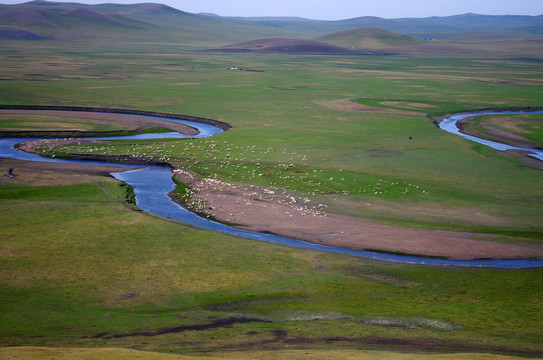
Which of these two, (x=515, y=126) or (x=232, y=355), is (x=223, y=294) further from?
(x=515, y=126)

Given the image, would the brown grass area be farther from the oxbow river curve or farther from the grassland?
the oxbow river curve

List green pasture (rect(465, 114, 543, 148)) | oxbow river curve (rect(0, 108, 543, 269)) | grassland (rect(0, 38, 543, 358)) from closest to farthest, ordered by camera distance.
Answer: grassland (rect(0, 38, 543, 358))
oxbow river curve (rect(0, 108, 543, 269))
green pasture (rect(465, 114, 543, 148))

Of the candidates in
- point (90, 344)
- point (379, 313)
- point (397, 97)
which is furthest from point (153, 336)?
point (397, 97)

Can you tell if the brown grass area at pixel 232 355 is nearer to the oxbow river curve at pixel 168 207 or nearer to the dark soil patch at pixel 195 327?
the dark soil patch at pixel 195 327

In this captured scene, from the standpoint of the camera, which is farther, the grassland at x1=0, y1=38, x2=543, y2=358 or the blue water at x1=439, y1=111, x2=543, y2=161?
the blue water at x1=439, y1=111, x2=543, y2=161

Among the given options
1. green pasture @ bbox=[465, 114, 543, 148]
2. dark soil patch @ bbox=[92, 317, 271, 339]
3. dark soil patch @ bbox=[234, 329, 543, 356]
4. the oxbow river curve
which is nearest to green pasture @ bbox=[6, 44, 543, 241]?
the oxbow river curve

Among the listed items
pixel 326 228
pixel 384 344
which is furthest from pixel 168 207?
pixel 384 344

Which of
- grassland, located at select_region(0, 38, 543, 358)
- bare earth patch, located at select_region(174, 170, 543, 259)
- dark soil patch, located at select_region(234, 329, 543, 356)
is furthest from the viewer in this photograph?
bare earth patch, located at select_region(174, 170, 543, 259)
